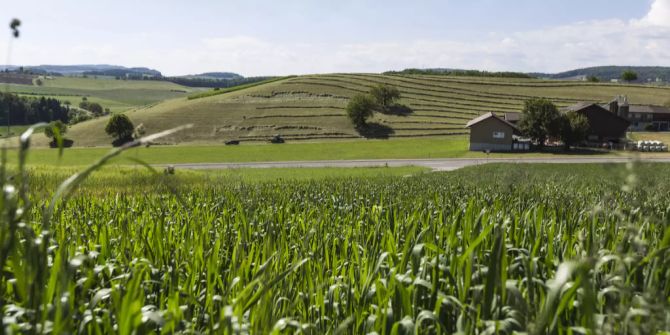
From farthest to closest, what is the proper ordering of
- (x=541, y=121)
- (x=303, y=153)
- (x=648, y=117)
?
(x=648, y=117) < (x=303, y=153) < (x=541, y=121)

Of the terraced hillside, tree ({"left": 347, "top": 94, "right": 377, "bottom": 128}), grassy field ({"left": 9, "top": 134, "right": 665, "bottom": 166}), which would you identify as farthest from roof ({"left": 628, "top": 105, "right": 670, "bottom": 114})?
tree ({"left": 347, "top": 94, "right": 377, "bottom": 128})

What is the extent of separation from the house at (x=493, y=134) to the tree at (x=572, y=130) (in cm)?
783

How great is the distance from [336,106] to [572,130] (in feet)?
208

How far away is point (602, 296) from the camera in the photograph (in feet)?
14.1

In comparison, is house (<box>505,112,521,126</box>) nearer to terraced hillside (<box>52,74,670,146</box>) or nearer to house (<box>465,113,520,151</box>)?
terraced hillside (<box>52,74,670,146</box>)

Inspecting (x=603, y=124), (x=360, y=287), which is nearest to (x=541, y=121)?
(x=603, y=124)

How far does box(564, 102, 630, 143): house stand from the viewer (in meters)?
94.1

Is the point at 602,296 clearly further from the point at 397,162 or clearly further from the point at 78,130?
the point at 78,130

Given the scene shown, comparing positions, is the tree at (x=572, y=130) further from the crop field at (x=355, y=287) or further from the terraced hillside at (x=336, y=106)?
the crop field at (x=355, y=287)

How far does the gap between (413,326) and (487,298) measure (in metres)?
0.61

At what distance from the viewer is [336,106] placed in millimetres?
135250

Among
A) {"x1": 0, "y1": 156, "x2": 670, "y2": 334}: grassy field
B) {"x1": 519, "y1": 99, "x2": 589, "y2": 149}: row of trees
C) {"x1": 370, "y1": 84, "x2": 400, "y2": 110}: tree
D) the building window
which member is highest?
{"x1": 370, "y1": 84, "x2": 400, "y2": 110}: tree

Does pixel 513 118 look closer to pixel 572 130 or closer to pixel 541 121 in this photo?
pixel 541 121

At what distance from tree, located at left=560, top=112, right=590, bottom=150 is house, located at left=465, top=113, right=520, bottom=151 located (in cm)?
783
